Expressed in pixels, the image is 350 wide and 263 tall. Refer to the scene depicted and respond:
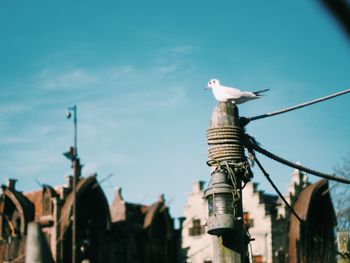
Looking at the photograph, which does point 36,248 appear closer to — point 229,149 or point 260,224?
point 229,149

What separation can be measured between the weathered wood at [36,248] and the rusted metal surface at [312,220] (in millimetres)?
30038

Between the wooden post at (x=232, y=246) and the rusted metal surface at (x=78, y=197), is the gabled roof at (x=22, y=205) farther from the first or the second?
the wooden post at (x=232, y=246)

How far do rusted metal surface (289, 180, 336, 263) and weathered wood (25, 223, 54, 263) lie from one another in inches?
1183

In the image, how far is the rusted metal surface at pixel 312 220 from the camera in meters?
33.1

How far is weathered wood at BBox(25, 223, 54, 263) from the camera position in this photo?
7.83ft

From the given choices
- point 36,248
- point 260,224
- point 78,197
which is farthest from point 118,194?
point 36,248

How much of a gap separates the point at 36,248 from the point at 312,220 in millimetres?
34859

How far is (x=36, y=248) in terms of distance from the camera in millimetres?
2430

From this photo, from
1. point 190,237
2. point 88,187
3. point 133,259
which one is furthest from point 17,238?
point 190,237

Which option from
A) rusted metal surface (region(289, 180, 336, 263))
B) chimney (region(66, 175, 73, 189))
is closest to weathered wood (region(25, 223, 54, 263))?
chimney (region(66, 175, 73, 189))

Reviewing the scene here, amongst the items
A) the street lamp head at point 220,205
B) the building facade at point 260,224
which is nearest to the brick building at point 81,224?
the building facade at point 260,224

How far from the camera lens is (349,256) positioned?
30.4ft

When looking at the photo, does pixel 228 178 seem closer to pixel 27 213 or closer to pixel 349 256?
pixel 349 256

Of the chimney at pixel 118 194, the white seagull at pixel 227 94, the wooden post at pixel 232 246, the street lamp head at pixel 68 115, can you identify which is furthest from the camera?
the chimney at pixel 118 194
